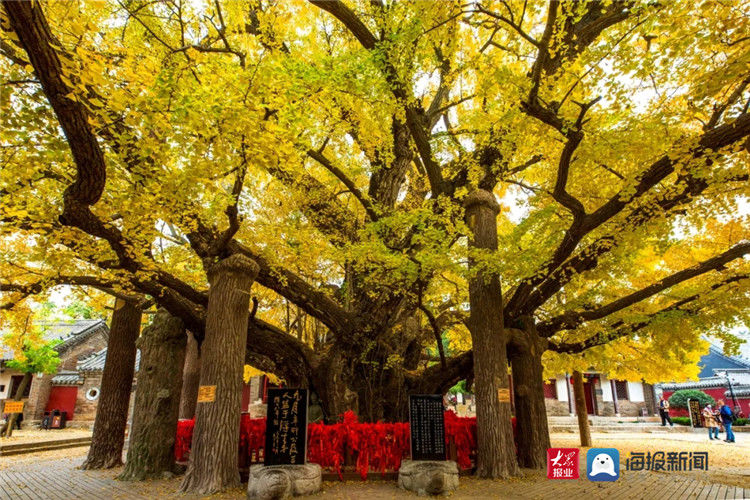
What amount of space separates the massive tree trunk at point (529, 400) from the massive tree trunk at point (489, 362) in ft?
2.54

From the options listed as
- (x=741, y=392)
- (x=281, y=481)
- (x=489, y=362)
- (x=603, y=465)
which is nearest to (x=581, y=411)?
(x=603, y=465)

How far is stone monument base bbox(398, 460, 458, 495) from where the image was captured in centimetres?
704

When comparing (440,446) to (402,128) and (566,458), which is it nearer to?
(566,458)

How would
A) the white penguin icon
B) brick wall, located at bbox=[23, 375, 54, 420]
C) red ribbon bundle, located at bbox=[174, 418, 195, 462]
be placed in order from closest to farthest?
the white penguin icon, red ribbon bundle, located at bbox=[174, 418, 195, 462], brick wall, located at bbox=[23, 375, 54, 420]

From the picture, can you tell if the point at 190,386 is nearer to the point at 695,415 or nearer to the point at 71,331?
the point at 71,331

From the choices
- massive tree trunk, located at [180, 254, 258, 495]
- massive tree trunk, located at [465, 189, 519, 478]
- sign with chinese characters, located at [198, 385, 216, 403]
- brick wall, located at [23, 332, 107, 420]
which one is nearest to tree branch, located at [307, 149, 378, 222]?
massive tree trunk, located at [465, 189, 519, 478]

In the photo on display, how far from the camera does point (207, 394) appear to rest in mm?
7242

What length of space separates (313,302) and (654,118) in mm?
7565

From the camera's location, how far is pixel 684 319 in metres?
9.20

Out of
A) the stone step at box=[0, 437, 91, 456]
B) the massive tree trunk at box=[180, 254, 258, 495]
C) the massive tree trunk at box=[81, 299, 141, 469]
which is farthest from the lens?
the stone step at box=[0, 437, 91, 456]

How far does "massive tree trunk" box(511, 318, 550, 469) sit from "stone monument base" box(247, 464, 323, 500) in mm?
4823

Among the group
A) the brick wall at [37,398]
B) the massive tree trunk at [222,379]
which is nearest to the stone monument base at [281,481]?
the massive tree trunk at [222,379]

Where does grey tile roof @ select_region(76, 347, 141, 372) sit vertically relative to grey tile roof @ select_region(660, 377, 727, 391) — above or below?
above

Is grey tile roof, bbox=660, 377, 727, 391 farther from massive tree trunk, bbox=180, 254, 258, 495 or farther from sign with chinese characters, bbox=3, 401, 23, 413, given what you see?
sign with chinese characters, bbox=3, 401, 23, 413
